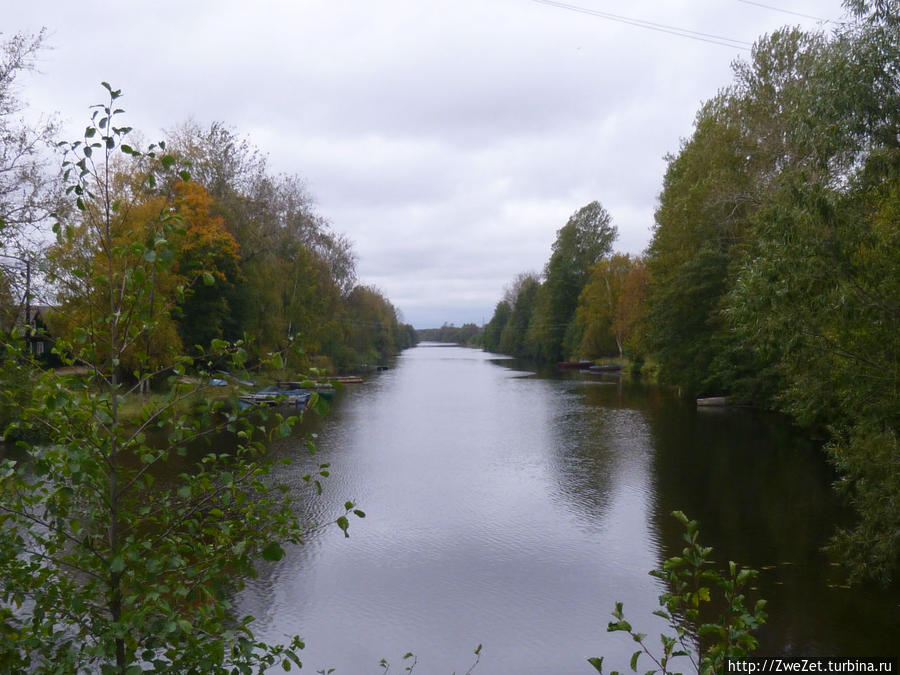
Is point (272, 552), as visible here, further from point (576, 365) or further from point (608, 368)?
point (576, 365)

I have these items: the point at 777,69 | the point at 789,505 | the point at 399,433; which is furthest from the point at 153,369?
the point at 777,69

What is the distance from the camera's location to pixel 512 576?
10.4 metres

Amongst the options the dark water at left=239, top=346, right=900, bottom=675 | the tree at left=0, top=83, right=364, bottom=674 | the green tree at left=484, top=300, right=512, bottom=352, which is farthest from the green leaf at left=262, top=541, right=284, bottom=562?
the green tree at left=484, top=300, right=512, bottom=352

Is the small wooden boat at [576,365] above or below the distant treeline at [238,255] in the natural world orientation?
below

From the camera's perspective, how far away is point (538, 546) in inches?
464

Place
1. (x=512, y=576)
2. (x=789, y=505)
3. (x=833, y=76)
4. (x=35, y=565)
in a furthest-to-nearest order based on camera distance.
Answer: (x=789, y=505) < (x=512, y=576) < (x=833, y=76) < (x=35, y=565)

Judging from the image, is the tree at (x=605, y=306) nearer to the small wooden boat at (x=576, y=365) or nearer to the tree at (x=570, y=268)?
the small wooden boat at (x=576, y=365)

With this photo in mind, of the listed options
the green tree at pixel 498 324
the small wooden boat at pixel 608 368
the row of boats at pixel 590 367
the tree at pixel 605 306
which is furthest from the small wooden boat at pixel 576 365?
the green tree at pixel 498 324

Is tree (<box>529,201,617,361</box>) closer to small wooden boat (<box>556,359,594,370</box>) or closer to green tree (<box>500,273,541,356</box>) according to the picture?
small wooden boat (<box>556,359,594,370</box>)

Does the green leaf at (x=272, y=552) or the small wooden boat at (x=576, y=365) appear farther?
the small wooden boat at (x=576, y=365)

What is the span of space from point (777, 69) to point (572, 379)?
1112 inches

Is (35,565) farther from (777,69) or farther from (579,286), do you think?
(579,286)

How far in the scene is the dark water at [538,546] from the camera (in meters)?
8.30

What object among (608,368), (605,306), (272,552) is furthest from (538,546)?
(605,306)
